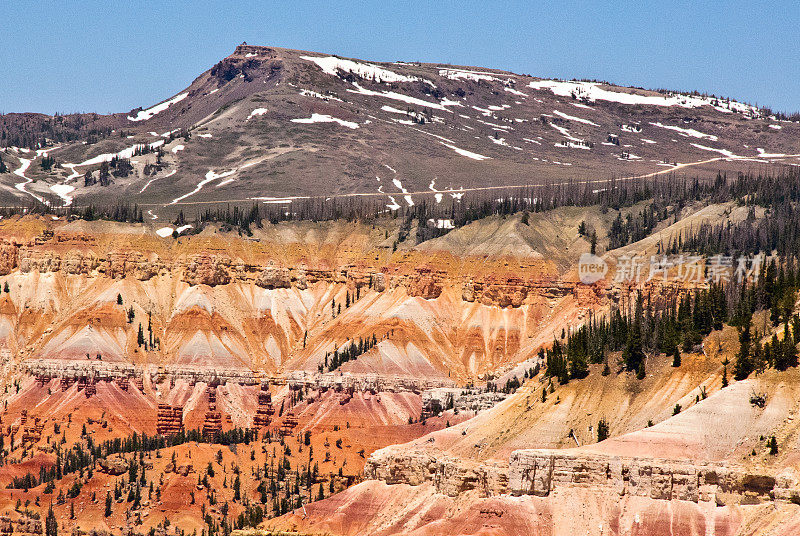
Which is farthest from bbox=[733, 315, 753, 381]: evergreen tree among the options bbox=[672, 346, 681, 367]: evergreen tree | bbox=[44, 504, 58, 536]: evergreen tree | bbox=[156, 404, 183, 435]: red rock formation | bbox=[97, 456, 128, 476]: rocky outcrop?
bbox=[156, 404, 183, 435]: red rock formation

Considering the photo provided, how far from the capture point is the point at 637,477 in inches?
3848

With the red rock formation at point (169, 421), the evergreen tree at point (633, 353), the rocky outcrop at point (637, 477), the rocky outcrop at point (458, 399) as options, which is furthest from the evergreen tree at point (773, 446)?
the red rock formation at point (169, 421)

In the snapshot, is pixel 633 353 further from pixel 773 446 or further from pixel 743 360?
pixel 773 446

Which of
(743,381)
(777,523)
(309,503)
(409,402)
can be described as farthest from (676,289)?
(777,523)

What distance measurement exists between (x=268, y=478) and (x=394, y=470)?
40.5m

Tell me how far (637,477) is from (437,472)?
72.4 feet

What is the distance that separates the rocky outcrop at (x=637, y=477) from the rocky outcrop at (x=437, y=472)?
350 cm

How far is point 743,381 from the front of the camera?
104750mm

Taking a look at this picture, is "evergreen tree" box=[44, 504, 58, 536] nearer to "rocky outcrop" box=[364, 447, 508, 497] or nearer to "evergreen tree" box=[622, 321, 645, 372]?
"rocky outcrop" box=[364, 447, 508, 497]

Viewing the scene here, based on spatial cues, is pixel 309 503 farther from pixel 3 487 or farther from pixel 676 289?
pixel 676 289

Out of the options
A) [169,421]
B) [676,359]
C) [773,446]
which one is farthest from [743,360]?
[169,421]

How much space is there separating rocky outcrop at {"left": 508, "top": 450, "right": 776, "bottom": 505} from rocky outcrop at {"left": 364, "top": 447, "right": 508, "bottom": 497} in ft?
11.5

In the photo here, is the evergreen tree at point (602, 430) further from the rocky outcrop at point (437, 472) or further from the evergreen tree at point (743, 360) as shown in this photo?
the evergreen tree at point (743, 360)

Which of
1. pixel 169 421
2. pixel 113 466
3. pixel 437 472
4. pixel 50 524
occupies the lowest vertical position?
pixel 50 524
